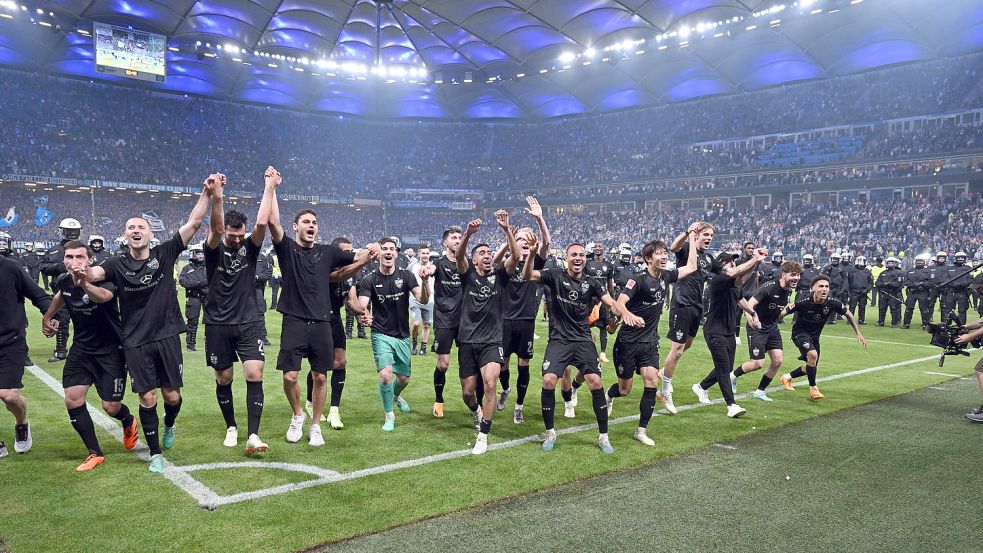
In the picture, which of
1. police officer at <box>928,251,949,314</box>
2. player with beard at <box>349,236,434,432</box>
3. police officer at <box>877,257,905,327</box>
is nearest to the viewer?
player with beard at <box>349,236,434,432</box>

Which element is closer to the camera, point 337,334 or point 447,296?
point 337,334

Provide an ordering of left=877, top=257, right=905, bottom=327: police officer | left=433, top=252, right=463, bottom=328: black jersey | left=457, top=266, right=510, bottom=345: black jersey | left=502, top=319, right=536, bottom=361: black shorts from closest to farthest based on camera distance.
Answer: left=457, top=266, right=510, bottom=345: black jersey → left=502, top=319, right=536, bottom=361: black shorts → left=433, top=252, right=463, bottom=328: black jersey → left=877, top=257, right=905, bottom=327: police officer

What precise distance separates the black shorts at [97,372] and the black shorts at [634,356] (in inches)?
208

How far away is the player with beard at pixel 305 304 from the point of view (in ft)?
20.9

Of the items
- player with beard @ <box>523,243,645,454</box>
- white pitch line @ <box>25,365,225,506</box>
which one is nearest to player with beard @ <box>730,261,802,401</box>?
player with beard @ <box>523,243,645,454</box>

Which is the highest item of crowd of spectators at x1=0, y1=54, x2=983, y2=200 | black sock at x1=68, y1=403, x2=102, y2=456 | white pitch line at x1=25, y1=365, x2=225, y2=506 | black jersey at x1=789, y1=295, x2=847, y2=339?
crowd of spectators at x1=0, y1=54, x2=983, y2=200

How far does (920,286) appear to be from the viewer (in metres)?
19.1

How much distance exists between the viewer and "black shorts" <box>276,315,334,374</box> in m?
6.36

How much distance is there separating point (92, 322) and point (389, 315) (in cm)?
309

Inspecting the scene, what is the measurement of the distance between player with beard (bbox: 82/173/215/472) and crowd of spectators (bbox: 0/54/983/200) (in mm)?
45162

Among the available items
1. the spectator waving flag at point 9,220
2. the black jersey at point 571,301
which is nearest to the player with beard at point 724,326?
the black jersey at point 571,301

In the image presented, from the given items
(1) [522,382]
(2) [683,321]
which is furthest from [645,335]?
(2) [683,321]

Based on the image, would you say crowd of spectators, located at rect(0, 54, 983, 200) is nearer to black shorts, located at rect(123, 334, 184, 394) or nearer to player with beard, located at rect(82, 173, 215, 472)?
player with beard, located at rect(82, 173, 215, 472)

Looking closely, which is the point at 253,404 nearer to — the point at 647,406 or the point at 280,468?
the point at 280,468
